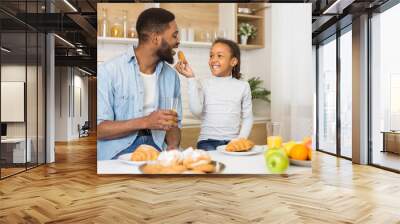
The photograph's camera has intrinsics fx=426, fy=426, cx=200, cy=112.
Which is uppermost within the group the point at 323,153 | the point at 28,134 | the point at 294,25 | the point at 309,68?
the point at 294,25

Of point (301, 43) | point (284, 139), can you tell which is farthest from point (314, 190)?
point (301, 43)

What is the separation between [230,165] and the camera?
573cm

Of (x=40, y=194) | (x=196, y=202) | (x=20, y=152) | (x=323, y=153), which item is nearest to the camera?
(x=196, y=202)

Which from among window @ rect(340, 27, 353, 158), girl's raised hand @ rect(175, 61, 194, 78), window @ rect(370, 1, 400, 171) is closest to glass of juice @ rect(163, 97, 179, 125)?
girl's raised hand @ rect(175, 61, 194, 78)

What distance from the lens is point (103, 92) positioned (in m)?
5.68

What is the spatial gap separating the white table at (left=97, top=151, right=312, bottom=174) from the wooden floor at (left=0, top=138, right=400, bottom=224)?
0.12m

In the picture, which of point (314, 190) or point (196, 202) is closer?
point (196, 202)

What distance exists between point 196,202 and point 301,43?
2857mm

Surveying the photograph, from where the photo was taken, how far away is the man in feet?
18.5

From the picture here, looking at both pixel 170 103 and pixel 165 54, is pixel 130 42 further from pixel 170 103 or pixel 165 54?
pixel 170 103

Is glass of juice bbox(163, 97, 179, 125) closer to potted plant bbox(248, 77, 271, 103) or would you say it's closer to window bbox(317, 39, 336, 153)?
potted plant bbox(248, 77, 271, 103)

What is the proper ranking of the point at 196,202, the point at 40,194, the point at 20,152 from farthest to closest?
the point at 20,152 → the point at 40,194 → the point at 196,202

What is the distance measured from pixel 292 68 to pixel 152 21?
204 centimetres

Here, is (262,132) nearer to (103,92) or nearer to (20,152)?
(103,92)
